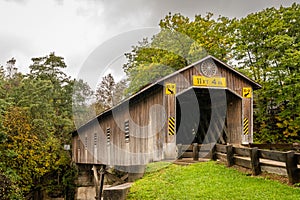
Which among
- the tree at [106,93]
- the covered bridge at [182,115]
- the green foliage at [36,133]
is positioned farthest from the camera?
the tree at [106,93]

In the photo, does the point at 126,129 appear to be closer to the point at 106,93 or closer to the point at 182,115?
the point at 182,115

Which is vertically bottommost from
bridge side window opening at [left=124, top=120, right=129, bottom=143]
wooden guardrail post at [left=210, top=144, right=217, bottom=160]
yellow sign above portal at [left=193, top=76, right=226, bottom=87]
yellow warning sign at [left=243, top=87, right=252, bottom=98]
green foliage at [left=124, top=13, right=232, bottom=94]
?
wooden guardrail post at [left=210, top=144, right=217, bottom=160]

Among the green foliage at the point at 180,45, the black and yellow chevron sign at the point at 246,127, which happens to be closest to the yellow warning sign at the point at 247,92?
the black and yellow chevron sign at the point at 246,127

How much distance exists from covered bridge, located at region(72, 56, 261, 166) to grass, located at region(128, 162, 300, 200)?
242cm

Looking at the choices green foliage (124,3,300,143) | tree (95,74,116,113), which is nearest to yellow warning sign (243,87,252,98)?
green foliage (124,3,300,143)

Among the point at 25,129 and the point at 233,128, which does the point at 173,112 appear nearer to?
the point at 233,128

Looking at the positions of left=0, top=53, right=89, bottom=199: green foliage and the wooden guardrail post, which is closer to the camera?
the wooden guardrail post

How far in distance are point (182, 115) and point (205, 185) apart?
9.83m

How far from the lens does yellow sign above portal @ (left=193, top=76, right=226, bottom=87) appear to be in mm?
13461

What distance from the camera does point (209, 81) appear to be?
1370 centimetres

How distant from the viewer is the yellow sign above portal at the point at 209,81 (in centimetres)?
1346

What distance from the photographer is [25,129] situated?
19.3 meters

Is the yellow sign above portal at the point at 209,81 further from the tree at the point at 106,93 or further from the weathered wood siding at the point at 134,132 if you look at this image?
the tree at the point at 106,93

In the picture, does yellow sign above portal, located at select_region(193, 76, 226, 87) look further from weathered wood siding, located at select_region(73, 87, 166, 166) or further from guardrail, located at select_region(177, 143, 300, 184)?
guardrail, located at select_region(177, 143, 300, 184)
